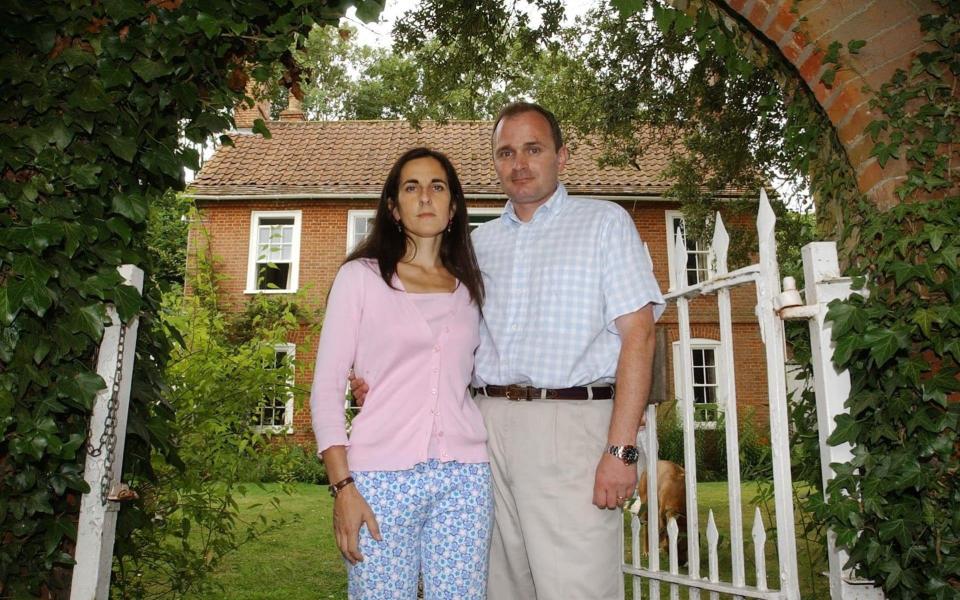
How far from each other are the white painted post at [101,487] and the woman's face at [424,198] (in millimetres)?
877

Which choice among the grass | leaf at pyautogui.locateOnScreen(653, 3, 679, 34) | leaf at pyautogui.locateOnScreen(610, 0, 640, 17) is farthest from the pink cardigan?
the grass

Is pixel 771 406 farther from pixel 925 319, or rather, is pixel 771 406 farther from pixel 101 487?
pixel 101 487

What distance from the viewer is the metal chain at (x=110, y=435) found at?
7.22ft

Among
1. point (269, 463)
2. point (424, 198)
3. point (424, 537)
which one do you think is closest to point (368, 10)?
point (424, 198)

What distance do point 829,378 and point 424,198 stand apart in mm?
1458

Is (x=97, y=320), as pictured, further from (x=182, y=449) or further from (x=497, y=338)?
(x=182, y=449)

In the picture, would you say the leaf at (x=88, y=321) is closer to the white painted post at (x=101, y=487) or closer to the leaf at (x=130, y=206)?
the white painted post at (x=101, y=487)

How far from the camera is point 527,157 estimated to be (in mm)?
2842

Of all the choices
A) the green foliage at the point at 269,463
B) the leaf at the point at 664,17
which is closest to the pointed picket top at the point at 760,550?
the leaf at the point at 664,17

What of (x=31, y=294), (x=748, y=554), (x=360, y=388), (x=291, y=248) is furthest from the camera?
(x=291, y=248)

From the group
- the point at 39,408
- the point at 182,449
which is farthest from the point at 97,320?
the point at 182,449

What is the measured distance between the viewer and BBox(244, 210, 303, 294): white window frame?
15117mm

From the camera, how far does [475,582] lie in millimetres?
2230

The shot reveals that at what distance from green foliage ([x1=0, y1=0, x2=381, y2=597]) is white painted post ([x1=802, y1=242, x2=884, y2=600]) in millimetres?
1839
